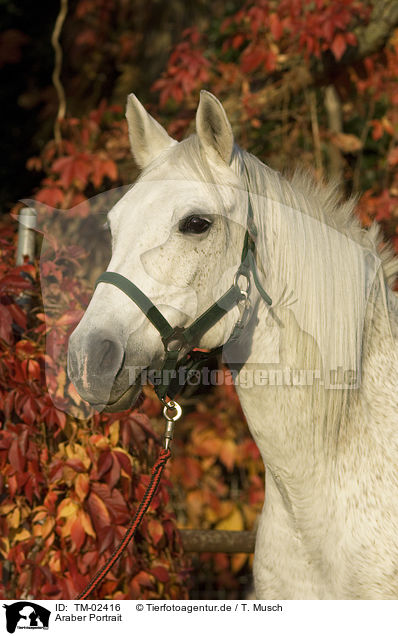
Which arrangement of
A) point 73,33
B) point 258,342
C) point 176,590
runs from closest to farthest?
point 258,342, point 176,590, point 73,33

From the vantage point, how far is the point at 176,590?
2.71 meters

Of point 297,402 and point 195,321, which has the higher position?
point 195,321

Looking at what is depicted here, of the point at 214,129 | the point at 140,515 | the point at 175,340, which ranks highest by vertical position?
the point at 214,129

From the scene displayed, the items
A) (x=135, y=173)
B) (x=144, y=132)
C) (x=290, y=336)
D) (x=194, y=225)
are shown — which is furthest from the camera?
(x=135, y=173)

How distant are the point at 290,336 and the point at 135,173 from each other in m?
3.22

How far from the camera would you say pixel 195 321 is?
74.9 inches

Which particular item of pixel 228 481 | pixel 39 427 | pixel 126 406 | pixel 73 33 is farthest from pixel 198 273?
pixel 73 33

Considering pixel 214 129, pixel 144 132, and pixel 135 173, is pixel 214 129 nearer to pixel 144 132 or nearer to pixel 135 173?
pixel 144 132

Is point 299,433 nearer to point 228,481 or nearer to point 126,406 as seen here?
point 126,406

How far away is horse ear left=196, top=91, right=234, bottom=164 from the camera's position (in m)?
1.86

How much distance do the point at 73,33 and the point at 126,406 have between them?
256 inches
